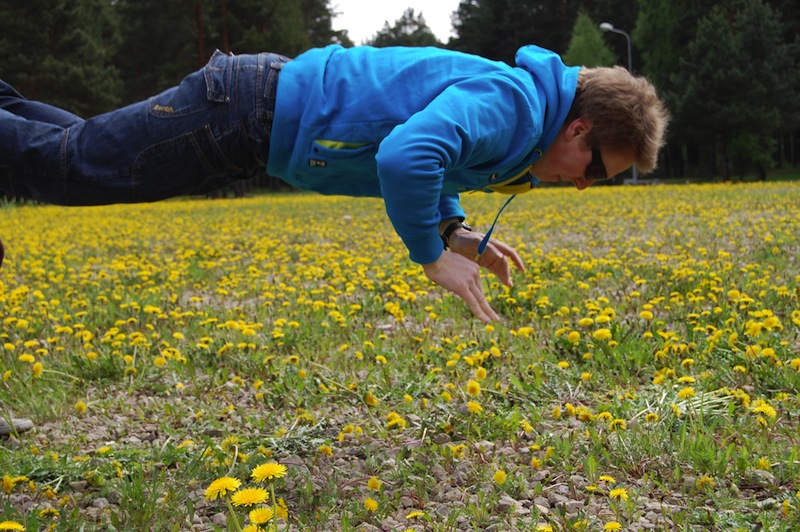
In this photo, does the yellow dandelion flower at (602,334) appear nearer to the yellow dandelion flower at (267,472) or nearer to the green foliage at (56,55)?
the yellow dandelion flower at (267,472)

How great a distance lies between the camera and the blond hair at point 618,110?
2.57 metres

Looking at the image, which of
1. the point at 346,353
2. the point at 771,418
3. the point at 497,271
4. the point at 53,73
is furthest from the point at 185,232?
the point at 53,73

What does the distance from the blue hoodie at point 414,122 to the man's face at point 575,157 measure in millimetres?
76

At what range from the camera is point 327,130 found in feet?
8.42

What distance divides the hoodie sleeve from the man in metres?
0.01

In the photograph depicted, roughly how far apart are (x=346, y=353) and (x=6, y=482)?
2.06 metres

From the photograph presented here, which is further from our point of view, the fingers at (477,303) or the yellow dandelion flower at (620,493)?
the fingers at (477,303)

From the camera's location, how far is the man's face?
266cm

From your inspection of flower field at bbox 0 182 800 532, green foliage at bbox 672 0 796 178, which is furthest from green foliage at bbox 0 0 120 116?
flower field at bbox 0 182 800 532

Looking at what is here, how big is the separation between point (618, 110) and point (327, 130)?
1.01m

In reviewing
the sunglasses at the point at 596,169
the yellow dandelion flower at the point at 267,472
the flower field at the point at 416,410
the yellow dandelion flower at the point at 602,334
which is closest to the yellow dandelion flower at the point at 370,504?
the flower field at the point at 416,410

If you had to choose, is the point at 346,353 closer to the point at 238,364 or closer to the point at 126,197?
the point at 238,364

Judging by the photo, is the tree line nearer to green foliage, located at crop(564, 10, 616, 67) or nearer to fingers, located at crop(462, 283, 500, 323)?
green foliage, located at crop(564, 10, 616, 67)

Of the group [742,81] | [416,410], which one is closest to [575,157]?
[416,410]
